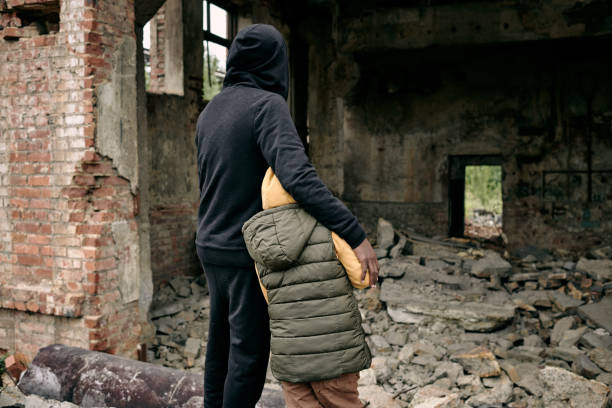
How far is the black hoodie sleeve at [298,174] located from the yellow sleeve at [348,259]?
2 cm

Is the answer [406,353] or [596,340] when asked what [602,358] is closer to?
[596,340]

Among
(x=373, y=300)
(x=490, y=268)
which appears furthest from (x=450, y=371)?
(x=490, y=268)

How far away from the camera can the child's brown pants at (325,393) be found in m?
1.69

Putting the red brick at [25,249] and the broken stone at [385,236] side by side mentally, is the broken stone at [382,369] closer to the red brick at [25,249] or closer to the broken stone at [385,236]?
the red brick at [25,249]

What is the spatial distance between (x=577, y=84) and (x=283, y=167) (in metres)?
9.04

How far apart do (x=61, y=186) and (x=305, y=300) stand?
8.44 feet

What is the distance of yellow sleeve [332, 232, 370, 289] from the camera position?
1.70 meters

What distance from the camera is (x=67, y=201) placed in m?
3.48

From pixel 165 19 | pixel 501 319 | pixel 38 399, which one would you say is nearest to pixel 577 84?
pixel 501 319

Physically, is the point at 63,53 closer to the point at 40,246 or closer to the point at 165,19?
the point at 40,246

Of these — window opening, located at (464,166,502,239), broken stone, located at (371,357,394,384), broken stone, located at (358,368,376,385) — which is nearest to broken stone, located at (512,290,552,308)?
broken stone, located at (371,357,394,384)

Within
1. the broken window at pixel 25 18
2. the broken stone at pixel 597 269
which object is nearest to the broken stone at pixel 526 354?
the broken stone at pixel 597 269

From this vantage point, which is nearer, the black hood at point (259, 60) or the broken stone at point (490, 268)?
the black hood at point (259, 60)

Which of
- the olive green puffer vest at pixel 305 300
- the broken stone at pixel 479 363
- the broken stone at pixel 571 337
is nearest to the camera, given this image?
the olive green puffer vest at pixel 305 300
